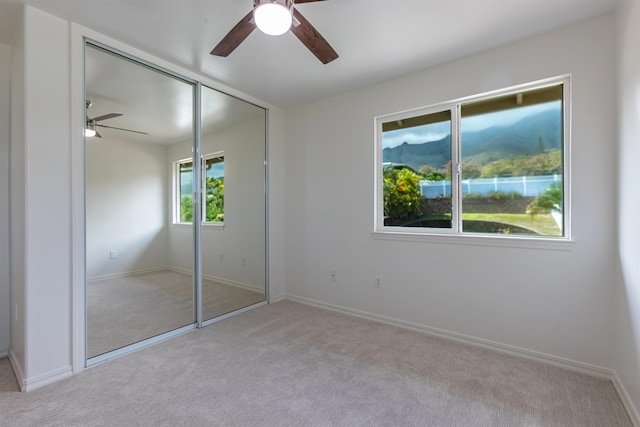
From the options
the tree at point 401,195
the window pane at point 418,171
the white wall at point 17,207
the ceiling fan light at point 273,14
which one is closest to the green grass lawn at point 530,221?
the window pane at point 418,171

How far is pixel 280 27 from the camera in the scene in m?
1.51

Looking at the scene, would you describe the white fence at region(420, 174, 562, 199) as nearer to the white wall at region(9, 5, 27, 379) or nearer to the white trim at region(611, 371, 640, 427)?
the white trim at region(611, 371, 640, 427)

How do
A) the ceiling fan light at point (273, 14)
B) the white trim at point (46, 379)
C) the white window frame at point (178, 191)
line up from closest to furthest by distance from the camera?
the ceiling fan light at point (273, 14), the white trim at point (46, 379), the white window frame at point (178, 191)

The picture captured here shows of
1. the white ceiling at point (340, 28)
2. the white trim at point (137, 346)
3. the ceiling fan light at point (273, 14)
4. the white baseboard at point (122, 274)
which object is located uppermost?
the white ceiling at point (340, 28)

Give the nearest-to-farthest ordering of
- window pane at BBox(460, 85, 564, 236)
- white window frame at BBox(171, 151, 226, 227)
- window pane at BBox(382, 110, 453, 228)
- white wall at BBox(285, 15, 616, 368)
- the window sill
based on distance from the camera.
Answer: white wall at BBox(285, 15, 616, 368) → the window sill → window pane at BBox(460, 85, 564, 236) → window pane at BBox(382, 110, 453, 228) → white window frame at BBox(171, 151, 226, 227)

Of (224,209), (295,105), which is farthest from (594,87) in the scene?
(224,209)

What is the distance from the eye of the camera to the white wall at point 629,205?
5.32 ft

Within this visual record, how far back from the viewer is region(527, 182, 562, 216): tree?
2281 mm

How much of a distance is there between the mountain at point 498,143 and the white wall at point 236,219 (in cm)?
185

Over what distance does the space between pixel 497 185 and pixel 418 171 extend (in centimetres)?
72

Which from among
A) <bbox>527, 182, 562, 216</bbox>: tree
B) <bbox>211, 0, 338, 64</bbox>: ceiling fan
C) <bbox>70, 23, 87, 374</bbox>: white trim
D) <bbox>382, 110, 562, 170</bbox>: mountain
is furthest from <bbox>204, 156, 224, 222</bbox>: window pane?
<bbox>527, 182, 562, 216</bbox>: tree

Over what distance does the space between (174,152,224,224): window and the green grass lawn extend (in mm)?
2660

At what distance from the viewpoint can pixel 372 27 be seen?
215cm

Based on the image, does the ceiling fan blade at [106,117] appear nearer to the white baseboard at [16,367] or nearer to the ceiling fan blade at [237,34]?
the ceiling fan blade at [237,34]
